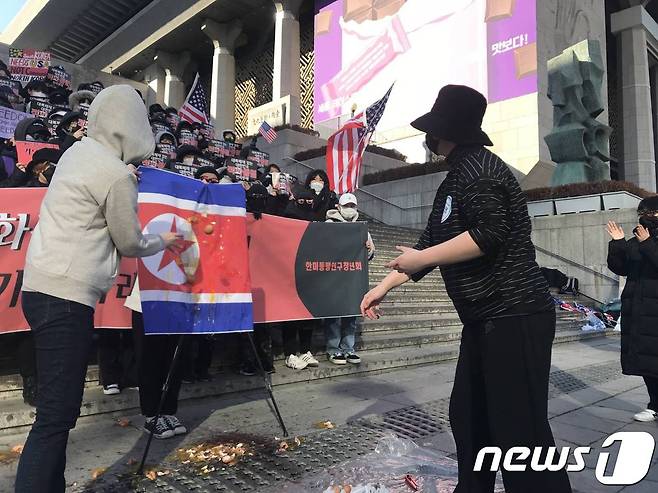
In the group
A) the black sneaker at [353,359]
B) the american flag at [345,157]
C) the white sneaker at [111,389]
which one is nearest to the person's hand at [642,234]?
the black sneaker at [353,359]

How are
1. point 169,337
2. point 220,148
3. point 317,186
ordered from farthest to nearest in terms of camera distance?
point 220,148 → point 317,186 → point 169,337

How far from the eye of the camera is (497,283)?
197cm

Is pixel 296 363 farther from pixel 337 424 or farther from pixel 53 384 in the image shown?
pixel 53 384

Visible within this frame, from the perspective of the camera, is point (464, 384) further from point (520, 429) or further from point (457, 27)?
point (457, 27)

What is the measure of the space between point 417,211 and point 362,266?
1176cm

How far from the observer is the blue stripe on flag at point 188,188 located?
347 cm

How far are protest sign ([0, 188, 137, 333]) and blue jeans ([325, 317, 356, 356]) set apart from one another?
8.74 feet

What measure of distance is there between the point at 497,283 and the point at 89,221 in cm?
177

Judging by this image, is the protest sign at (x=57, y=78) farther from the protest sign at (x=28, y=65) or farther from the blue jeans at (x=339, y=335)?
the blue jeans at (x=339, y=335)

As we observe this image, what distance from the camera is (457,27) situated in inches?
825

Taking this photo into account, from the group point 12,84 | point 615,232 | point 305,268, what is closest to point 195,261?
point 305,268

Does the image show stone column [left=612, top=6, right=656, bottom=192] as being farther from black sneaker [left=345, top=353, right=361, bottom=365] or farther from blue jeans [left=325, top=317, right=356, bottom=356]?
black sneaker [left=345, top=353, right=361, bottom=365]

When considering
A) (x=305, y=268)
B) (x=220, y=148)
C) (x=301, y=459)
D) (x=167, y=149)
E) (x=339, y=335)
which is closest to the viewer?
(x=301, y=459)

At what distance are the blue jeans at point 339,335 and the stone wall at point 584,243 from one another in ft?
31.5
